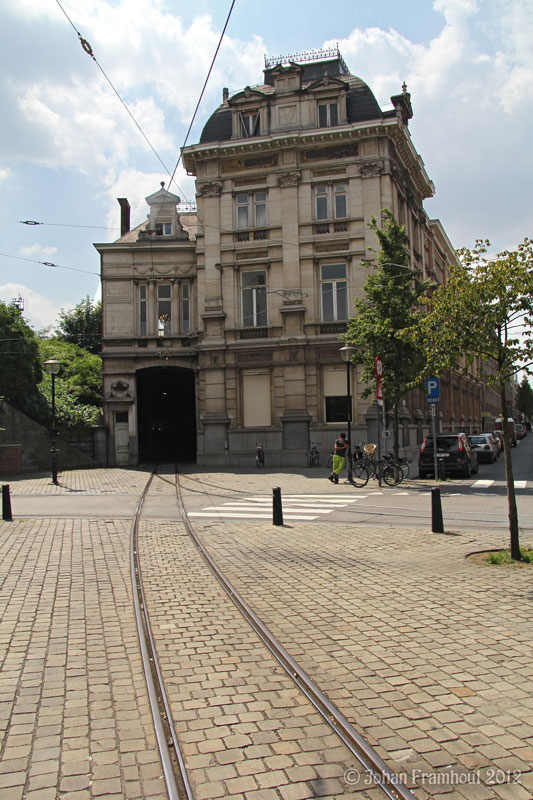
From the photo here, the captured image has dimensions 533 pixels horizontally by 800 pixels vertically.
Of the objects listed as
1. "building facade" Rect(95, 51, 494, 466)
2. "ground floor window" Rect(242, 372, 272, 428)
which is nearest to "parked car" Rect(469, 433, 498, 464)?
"building facade" Rect(95, 51, 494, 466)

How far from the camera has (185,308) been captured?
32250 mm

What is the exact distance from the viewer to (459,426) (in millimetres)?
46812

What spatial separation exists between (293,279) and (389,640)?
24.9 metres

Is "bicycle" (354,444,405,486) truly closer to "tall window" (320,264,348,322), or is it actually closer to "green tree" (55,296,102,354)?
"tall window" (320,264,348,322)

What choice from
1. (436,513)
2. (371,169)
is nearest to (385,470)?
(436,513)

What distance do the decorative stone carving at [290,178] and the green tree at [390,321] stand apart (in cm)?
741

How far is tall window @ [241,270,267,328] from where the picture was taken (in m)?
30.2

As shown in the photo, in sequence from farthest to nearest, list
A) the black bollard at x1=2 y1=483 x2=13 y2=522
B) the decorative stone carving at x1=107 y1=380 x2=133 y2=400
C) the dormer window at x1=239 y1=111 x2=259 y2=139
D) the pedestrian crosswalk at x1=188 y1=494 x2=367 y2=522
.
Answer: the decorative stone carving at x1=107 y1=380 x2=133 y2=400, the dormer window at x1=239 y1=111 x2=259 y2=139, the pedestrian crosswalk at x1=188 y1=494 x2=367 y2=522, the black bollard at x1=2 y1=483 x2=13 y2=522

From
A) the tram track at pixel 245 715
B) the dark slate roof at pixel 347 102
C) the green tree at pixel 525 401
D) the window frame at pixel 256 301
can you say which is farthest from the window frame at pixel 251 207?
the green tree at pixel 525 401

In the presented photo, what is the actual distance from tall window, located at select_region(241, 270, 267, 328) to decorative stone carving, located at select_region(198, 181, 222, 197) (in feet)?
13.8

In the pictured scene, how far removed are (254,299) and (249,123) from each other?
8.52 m

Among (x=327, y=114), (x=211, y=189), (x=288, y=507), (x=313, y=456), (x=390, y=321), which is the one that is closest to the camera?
(x=288, y=507)

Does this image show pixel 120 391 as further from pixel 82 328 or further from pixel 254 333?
pixel 82 328

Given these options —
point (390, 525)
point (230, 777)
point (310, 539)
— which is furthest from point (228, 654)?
point (390, 525)
